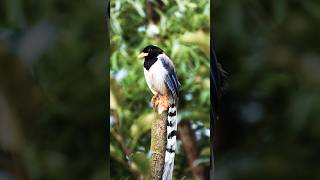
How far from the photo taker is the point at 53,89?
2506mm

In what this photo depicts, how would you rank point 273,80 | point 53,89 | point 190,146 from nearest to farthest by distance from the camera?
point 190,146
point 273,80
point 53,89

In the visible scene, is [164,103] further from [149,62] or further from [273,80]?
[273,80]

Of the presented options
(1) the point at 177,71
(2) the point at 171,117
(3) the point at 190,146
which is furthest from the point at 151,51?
(3) the point at 190,146

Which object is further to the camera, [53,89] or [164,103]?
[53,89]

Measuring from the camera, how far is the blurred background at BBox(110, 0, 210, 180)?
2.12 meters

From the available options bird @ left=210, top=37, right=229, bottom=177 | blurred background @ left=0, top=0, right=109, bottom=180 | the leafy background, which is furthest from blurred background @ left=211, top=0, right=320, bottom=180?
blurred background @ left=0, top=0, right=109, bottom=180

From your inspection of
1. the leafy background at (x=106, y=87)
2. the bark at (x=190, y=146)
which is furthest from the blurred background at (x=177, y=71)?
the leafy background at (x=106, y=87)

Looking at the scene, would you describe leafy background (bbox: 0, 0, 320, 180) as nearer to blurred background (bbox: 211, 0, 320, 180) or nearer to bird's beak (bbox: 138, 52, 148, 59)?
blurred background (bbox: 211, 0, 320, 180)

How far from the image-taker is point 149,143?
2184mm

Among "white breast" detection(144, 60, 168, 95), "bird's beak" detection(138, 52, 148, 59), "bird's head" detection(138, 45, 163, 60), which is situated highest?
"bird's head" detection(138, 45, 163, 60)

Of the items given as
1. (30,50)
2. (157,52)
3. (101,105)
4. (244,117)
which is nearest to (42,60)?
(30,50)

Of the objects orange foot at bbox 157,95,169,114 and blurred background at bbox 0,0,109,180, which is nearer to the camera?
orange foot at bbox 157,95,169,114

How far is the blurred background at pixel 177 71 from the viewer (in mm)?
2115

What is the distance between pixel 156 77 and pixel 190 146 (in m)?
0.25
